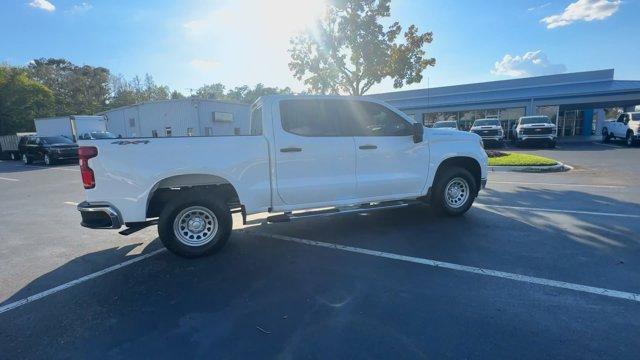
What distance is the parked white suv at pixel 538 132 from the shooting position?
2167cm

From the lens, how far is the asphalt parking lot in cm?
288

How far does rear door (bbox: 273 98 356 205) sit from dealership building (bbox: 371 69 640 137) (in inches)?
1173

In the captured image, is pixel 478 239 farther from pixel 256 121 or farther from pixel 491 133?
pixel 491 133

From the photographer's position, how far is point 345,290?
3777 mm

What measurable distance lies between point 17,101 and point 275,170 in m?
54.1

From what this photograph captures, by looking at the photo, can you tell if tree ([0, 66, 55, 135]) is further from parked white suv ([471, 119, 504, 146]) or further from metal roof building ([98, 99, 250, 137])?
parked white suv ([471, 119, 504, 146])

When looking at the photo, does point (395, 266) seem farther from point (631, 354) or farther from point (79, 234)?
point (79, 234)

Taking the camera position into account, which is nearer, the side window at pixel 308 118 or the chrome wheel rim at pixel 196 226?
the chrome wheel rim at pixel 196 226

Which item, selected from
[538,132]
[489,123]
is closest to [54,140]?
[489,123]

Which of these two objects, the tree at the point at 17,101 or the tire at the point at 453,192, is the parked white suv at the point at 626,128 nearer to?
the tire at the point at 453,192

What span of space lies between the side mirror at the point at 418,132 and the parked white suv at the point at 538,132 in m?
19.9

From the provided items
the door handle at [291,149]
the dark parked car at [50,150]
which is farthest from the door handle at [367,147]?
the dark parked car at [50,150]

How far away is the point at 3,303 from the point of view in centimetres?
381

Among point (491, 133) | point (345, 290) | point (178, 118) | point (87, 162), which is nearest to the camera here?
point (345, 290)
